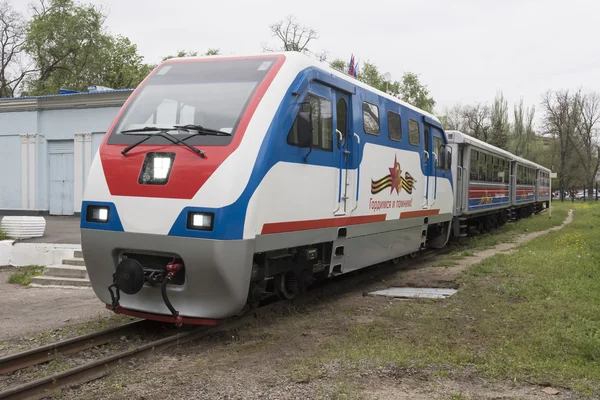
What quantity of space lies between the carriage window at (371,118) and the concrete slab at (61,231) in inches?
299

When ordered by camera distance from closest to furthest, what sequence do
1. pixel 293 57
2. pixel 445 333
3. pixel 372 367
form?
pixel 372 367 < pixel 445 333 < pixel 293 57

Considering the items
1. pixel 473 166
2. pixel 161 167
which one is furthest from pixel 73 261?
pixel 473 166

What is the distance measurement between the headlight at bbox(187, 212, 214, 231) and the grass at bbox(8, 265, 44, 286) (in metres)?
6.58

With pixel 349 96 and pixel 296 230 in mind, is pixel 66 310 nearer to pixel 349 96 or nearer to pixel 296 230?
pixel 296 230

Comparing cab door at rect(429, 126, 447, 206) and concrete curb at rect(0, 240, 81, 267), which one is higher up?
cab door at rect(429, 126, 447, 206)

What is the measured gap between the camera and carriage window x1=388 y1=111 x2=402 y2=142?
966 cm

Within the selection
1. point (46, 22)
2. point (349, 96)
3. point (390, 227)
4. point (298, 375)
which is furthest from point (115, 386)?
point (46, 22)

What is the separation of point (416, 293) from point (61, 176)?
16.1m

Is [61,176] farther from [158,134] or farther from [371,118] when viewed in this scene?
[158,134]

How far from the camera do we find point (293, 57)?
22.5 feet

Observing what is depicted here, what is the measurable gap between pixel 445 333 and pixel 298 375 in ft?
7.05

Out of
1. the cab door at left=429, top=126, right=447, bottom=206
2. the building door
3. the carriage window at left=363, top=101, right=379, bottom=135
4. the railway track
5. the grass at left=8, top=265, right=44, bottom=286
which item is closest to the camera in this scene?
the railway track

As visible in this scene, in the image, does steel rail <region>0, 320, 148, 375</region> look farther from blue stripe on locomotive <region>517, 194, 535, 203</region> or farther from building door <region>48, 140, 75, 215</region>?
blue stripe on locomotive <region>517, 194, 535, 203</region>

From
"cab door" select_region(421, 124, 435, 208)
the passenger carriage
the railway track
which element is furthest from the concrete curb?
the passenger carriage
